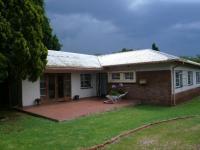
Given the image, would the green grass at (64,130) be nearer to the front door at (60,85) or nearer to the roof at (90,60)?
the roof at (90,60)

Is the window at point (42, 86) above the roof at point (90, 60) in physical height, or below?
below

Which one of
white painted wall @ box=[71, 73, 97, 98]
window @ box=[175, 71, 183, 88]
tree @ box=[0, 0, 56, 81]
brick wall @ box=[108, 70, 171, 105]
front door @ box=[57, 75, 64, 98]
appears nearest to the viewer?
tree @ box=[0, 0, 56, 81]

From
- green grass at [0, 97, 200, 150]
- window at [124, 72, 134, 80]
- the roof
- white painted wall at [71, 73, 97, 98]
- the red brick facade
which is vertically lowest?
green grass at [0, 97, 200, 150]

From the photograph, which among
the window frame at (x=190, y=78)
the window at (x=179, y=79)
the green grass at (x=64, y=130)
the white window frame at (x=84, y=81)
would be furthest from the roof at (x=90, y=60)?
the green grass at (x=64, y=130)

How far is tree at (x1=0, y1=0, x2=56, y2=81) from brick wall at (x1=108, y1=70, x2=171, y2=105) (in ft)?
25.0

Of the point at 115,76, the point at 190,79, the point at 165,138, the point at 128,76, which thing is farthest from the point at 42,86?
the point at 190,79

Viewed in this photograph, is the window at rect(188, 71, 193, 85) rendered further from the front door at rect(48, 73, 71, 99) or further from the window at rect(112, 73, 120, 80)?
the front door at rect(48, 73, 71, 99)

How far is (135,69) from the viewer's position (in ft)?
57.3

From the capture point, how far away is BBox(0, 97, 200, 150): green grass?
7453 millimetres

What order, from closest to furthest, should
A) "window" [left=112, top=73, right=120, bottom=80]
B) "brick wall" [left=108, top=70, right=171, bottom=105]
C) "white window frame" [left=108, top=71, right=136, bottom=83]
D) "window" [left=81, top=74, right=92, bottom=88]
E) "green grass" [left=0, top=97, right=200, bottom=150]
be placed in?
1. "green grass" [left=0, top=97, right=200, bottom=150]
2. "brick wall" [left=108, top=70, right=171, bottom=105]
3. "white window frame" [left=108, top=71, right=136, bottom=83]
4. "window" [left=112, top=73, right=120, bottom=80]
5. "window" [left=81, top=74, right=92, bottom=88]

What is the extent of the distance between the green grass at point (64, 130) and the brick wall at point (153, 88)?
3.52m

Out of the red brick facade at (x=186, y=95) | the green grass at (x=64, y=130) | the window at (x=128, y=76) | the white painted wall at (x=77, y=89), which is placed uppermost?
the window at (x=128, y=76)

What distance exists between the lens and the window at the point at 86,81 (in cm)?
1902

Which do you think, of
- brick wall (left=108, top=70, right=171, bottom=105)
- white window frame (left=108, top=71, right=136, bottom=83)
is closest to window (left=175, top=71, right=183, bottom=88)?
brick wall (left=108, top=70, right=171, bottom=105)
